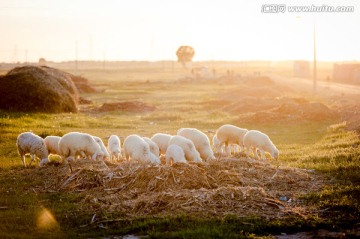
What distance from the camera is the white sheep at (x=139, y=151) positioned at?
546 inches

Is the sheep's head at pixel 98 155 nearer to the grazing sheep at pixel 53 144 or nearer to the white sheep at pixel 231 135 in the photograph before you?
the grazing sheep at pixel 53 144

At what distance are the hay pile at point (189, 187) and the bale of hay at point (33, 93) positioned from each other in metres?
16.2

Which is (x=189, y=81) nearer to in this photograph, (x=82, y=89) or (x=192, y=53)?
(x=82, y=89)

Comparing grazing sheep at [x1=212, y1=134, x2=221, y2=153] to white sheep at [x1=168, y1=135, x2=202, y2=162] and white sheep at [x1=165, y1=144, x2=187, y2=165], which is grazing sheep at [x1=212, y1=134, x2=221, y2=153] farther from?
white sheep at [x1=165, y1=144, x2=187, y2=165]

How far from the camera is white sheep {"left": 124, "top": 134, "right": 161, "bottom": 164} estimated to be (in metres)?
13.9

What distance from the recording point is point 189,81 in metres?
77.9

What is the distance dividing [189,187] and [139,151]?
9.89ft

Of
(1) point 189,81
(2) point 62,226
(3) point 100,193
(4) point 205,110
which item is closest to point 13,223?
(2) point 62,226

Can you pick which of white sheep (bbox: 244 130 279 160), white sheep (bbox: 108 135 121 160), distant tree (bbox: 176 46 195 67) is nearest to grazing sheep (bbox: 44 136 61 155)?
white sheep (bbox: 108 135 121 160)

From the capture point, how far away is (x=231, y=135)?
58.2 ft

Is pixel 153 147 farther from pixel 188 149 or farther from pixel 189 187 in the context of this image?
pixel 189 187

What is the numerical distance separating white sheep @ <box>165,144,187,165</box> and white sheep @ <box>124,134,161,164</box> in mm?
326

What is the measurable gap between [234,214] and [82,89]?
46.2 metres

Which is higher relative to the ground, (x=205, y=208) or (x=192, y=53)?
(x=192, y=53)
